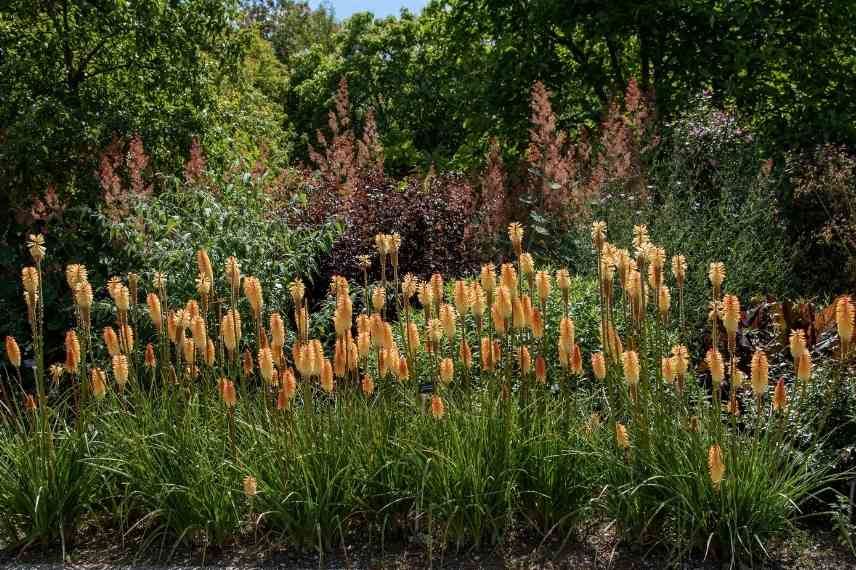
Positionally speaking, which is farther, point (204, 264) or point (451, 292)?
point (451, 292)

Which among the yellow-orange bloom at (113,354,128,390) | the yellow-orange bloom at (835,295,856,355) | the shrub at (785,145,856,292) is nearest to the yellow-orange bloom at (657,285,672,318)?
the yellow-orange bloom at (835,295,856,355)

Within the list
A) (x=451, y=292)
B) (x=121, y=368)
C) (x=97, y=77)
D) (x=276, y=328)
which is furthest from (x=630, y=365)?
(x=97, y=77)

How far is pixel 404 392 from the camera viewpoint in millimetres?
3787

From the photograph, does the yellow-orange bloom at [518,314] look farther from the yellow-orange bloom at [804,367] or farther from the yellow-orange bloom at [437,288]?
the yellow-orange bloom at [804,367]

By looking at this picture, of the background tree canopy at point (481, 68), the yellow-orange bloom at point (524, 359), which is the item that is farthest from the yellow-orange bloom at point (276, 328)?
the background tree canopy at point (481, 68)

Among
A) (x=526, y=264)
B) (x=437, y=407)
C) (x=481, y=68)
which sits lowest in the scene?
(x=437, y=407)

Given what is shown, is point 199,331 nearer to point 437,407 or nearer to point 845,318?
point 437,407

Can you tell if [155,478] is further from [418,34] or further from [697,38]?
[418,34]

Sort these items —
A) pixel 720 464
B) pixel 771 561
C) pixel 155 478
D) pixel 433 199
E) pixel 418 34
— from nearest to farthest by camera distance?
pixel 720 464 < pixel 771 561 < pixel 155 478 < pixel 433 199 < pixel 418 34

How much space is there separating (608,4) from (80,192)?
6.87 m

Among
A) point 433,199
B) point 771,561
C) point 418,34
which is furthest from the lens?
point 418,34

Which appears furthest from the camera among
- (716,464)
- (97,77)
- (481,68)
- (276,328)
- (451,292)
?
(481,68)

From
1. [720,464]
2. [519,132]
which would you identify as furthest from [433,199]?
[720,464]

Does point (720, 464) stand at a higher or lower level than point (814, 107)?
lower
